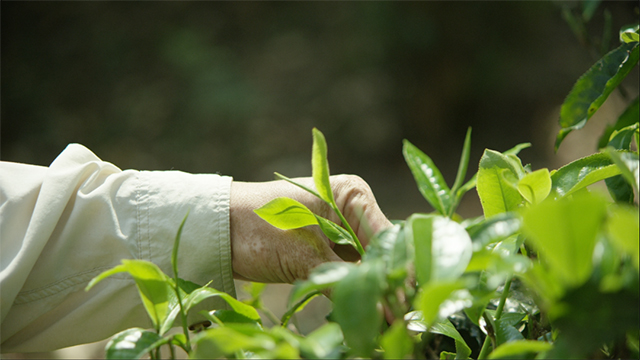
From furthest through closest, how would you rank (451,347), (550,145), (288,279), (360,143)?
(360,143), (550,145), (288,279), (451,347)

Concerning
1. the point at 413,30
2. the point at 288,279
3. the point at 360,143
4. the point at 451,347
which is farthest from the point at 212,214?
the point at 413,30

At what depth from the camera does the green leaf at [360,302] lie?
168 mm

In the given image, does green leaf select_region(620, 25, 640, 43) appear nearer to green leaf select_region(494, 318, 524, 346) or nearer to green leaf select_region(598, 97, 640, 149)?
green leaf select_region(598, 97, 640, 149)

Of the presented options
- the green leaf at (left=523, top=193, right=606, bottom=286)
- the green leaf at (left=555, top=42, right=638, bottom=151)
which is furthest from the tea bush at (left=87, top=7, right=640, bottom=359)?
the green leaf at (left=555, top=42, right=638, bottom=151)

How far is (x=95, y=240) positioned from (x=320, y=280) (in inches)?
14.8

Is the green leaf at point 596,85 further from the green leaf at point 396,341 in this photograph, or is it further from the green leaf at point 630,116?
the green leaf at point 396,341

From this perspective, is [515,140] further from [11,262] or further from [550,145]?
[11,262]

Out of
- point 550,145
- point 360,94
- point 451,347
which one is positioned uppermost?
point 360,94

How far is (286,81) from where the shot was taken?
2.56 metres

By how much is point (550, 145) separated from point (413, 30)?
2.88 feet

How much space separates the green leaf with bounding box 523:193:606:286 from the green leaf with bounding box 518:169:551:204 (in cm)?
10

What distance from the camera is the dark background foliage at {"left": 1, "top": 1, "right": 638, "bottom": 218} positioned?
2408 mm

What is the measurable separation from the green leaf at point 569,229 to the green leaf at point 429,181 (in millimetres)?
156

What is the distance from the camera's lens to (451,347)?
0.42 metres
